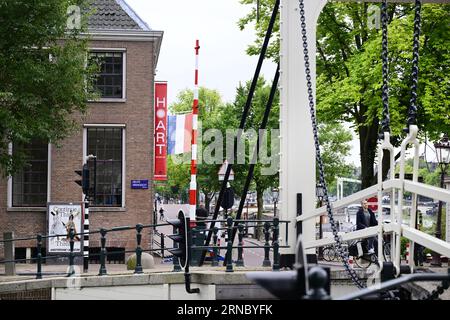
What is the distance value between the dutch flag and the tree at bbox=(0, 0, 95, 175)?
214 inches

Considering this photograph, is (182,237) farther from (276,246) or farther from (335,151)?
(335,151)

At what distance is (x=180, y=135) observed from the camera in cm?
2430

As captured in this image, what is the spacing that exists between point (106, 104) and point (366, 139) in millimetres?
7683

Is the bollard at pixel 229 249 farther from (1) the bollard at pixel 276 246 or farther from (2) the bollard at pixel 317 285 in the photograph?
(2) the bollard at pixel 317 285

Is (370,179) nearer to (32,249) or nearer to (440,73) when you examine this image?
(440,73)

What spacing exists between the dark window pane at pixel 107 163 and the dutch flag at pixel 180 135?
1.57m

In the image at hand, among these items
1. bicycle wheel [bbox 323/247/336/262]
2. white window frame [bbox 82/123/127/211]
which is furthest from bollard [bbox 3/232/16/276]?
bicycle wheel [bbox 323/247/336/262]

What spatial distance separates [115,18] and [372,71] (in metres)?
8.30

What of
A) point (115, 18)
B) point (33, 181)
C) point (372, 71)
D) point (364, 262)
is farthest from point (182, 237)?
point (115, 18)

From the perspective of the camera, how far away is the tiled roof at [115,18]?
25.1 metres

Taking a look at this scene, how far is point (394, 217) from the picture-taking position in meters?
7.22

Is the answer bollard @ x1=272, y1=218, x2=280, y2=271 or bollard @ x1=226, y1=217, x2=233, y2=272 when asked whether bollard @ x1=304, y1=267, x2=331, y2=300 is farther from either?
bollard @ x1=226, y1=217, x2=233, y2=272
